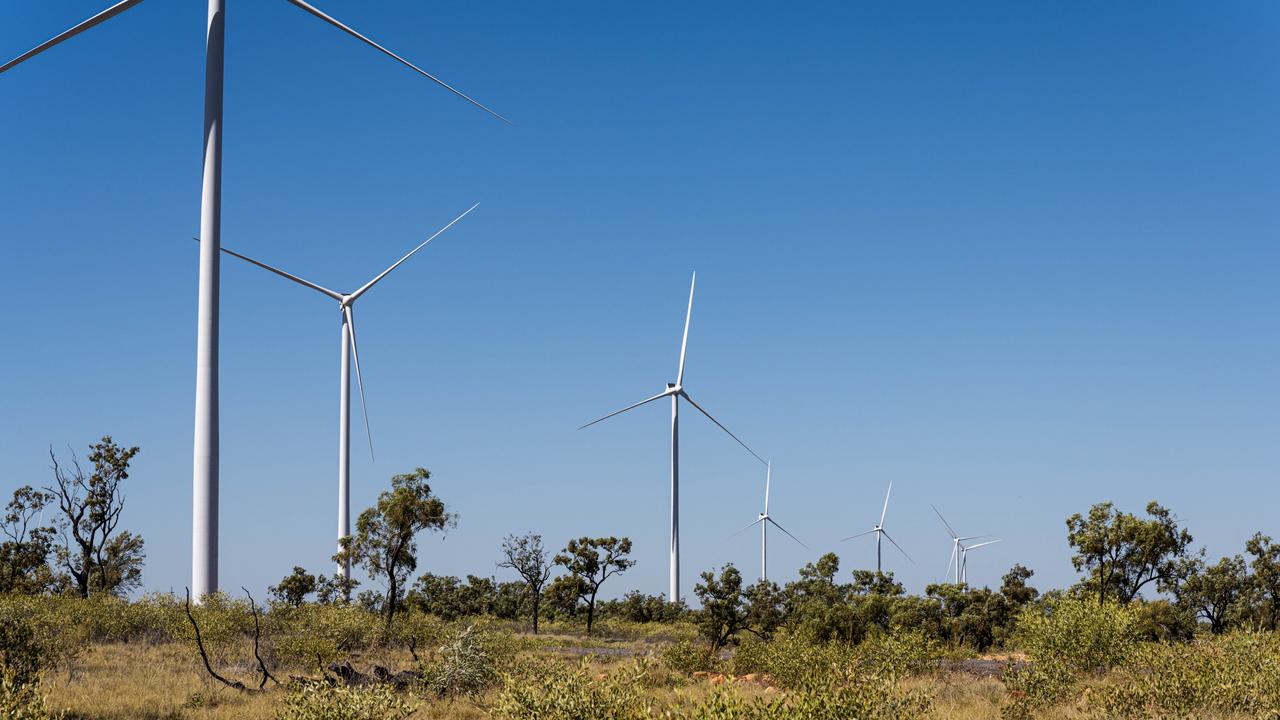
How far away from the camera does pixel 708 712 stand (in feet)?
56.1

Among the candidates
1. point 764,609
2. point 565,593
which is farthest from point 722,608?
point 565,593

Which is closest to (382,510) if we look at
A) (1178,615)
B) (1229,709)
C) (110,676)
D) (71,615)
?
(71,615)

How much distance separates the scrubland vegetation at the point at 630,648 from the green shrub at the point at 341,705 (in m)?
0.05

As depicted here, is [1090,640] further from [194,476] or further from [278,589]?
[278,589]

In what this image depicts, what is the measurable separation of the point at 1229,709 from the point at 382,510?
125ft

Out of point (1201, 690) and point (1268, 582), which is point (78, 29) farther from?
point (1268, 582)

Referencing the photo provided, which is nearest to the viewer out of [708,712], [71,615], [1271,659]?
[708,712]

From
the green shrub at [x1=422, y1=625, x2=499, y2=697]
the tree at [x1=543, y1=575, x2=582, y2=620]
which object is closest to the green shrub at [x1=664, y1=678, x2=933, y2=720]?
the green shrub at [x1=422, y1=625, x2=499, y2=697]

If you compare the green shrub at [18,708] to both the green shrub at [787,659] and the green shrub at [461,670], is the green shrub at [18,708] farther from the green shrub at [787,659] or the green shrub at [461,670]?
the green shrub at [787,659]

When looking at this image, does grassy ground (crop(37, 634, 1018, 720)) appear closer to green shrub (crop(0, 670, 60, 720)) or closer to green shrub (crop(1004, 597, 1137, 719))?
green shrub (crop(1004, 597, 1137, 719))

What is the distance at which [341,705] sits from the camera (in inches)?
839

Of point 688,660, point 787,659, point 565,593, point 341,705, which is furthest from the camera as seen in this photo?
point 565,593

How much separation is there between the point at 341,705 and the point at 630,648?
4151cm

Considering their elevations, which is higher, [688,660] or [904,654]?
[904,654]
